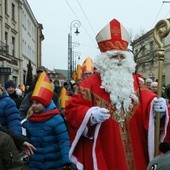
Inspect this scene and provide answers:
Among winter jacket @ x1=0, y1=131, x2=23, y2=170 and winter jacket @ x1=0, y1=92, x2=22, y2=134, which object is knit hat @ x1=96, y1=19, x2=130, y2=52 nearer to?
winter jacket @ x1=0, y1=131, x2=23, y2=170

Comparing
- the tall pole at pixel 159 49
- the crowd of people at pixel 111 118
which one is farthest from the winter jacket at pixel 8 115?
the tall pole at pixel 159 49

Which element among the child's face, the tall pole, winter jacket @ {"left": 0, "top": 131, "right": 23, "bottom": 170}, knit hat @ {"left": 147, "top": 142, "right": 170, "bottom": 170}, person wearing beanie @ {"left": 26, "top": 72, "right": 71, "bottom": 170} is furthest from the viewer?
the child's face

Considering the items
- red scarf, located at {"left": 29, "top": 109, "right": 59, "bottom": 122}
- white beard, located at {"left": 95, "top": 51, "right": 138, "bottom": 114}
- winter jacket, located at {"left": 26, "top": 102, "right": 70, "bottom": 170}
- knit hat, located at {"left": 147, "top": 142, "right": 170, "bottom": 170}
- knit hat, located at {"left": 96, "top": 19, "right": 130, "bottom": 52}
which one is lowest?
winter jacket, located at {"left": 26, "top": 102, "right": 70, "bottom": 170}

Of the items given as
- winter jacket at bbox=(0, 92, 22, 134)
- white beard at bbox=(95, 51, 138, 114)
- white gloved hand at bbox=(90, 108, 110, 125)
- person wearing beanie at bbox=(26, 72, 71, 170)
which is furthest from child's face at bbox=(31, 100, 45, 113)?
white gloved hand at bbox=(90, 108, 110, 125)

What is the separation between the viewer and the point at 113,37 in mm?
4379

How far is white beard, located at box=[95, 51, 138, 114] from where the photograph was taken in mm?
4164

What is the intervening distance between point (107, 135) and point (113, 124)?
0.11 m

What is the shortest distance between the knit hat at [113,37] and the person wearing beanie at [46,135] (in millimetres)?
1208

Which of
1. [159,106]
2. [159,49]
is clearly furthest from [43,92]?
[159,106]

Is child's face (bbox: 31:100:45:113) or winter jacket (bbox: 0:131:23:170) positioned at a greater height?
child's face (bbox: 31:100:45:113)

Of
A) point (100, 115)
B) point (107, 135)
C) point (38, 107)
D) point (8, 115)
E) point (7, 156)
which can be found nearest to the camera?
point (7, 156)

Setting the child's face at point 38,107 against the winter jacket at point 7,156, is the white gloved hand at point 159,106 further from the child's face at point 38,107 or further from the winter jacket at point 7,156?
the child's face at point 38,107

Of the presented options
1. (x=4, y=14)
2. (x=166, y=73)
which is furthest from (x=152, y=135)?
(x=166, y=73)

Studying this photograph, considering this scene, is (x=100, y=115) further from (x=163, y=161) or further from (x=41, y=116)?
(x=41, y=116)
